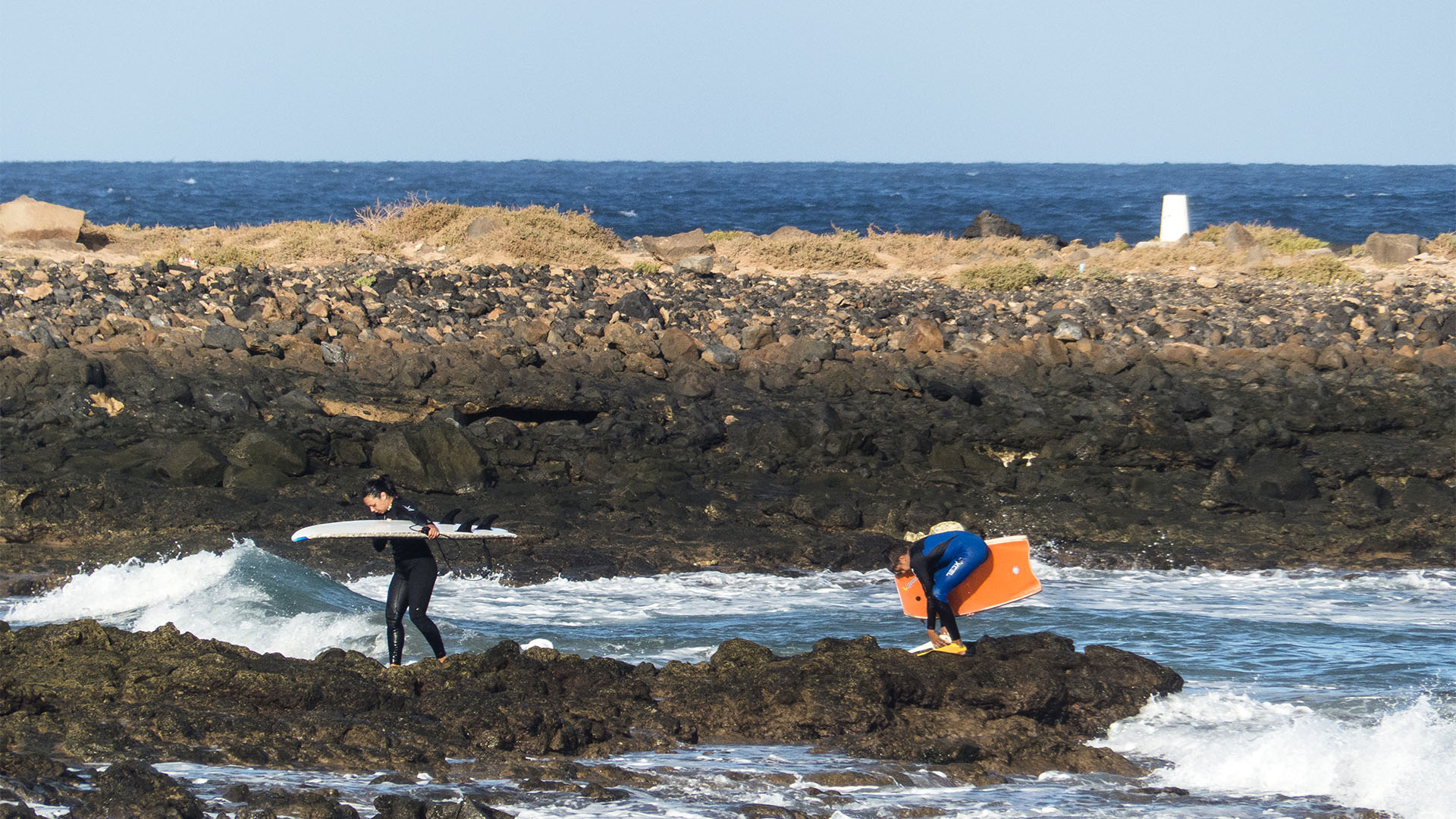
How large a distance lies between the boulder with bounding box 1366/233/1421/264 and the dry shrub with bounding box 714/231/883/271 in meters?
10.7

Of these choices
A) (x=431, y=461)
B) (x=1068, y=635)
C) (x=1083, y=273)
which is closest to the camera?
(x=1068, y=635)

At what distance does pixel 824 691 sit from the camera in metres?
7.89

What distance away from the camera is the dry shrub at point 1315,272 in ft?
89.4

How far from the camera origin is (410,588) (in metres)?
8.59

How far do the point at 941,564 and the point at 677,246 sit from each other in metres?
19.8

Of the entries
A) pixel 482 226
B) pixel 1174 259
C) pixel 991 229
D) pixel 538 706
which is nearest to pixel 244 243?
pixel 482 226

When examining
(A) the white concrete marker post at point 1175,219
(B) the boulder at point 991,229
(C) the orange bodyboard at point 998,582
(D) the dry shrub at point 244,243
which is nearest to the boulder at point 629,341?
(D) the dry shrub at point 244,243

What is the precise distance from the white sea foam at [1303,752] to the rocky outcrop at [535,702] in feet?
0.76

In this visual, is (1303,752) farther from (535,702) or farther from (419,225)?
(419,225)

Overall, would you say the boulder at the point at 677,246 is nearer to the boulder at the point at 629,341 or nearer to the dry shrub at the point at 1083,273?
the dry shrub at the point at 1083,273

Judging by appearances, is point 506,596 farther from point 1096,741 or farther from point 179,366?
point 179,366

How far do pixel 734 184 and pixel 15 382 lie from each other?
237 ft

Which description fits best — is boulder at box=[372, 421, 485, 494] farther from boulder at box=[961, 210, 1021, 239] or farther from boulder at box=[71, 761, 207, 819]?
boulder at box=[961, 210, 1021, 239]

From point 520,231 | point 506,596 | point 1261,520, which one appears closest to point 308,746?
point 506,596
